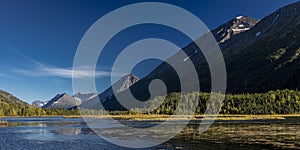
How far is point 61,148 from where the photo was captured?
164 feet

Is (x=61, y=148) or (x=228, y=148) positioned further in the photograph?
(x=61, y=148)

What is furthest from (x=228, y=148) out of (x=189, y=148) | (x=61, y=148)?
(x=61, y=148)

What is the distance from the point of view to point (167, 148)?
151 ft

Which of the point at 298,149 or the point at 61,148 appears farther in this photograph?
the point at 61,148

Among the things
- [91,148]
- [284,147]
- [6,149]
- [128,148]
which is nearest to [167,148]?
[128,148]

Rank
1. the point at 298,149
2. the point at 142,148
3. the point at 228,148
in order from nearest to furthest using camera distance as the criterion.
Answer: the point at 298,149, the point at 228,148, the point at 142,148

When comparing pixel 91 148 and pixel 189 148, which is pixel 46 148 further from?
pixel 189 148

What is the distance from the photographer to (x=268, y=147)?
44062 mm

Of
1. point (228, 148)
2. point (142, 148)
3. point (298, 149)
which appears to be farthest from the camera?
point (142, 148)

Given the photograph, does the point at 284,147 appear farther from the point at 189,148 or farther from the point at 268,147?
the point at 189,148

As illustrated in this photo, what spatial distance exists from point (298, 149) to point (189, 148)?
49.7 feet

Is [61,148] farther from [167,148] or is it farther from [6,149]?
[167,148]

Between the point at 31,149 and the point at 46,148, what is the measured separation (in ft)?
7.77

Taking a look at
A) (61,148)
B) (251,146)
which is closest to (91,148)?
(61,148)
